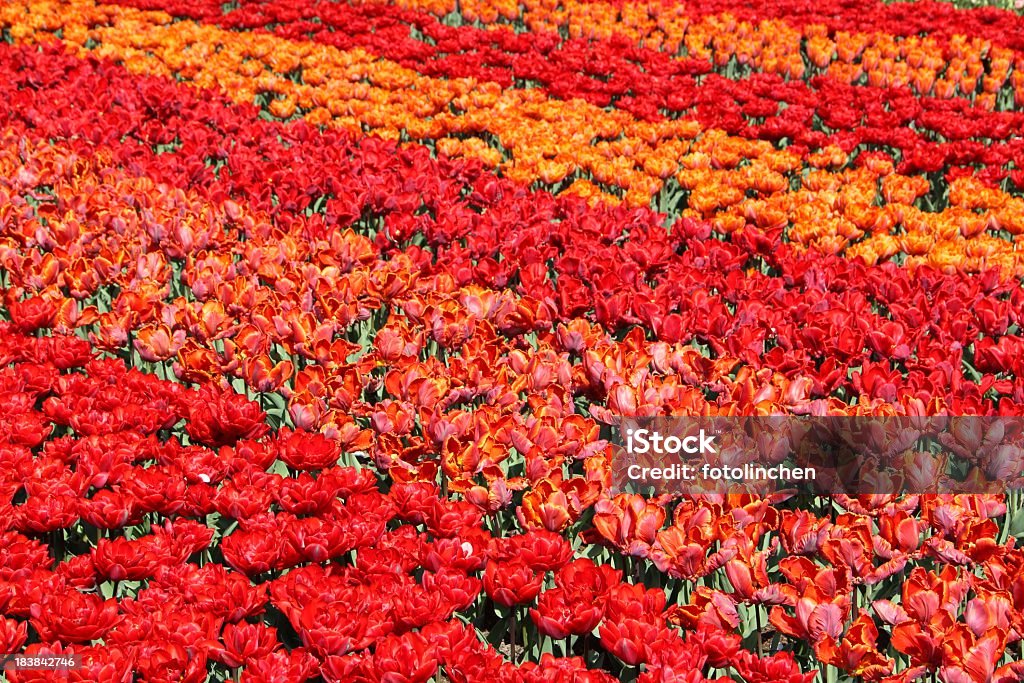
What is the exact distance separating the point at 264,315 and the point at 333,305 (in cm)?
27

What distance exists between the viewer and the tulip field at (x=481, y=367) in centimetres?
235

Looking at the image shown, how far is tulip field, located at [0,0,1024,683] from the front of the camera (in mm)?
2354

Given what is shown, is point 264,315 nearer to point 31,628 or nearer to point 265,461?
point 265,461

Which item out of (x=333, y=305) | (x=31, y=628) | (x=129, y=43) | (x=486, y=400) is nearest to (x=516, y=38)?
(x=129, y=43)

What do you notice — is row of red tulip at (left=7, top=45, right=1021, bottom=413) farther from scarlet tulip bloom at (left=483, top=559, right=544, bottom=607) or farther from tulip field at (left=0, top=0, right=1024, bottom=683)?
scarlet tulip bloom at (left=483, top=559, right=544, bottom=607)

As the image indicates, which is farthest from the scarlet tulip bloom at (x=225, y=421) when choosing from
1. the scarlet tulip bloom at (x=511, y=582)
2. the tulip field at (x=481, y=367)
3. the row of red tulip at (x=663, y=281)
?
the scarlet tulip bloom at (x=511, y=582)

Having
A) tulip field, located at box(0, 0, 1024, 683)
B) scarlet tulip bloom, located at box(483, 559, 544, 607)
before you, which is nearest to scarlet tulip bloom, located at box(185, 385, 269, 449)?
tulip field, located at box(0, 0, 1024, 683)

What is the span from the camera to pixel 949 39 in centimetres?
981
